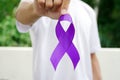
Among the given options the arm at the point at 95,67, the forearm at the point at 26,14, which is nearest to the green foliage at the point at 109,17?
the arm at the point at 95,67

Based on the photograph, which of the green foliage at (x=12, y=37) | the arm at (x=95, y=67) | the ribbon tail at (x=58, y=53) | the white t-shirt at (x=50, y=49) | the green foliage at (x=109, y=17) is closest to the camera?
the ribbon tail at (x=58, y=53)

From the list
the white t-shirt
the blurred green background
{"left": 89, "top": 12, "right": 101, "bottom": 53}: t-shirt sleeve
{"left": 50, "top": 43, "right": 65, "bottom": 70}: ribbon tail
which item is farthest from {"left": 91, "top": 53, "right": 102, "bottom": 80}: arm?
the blurred green background

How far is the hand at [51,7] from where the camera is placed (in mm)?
1533

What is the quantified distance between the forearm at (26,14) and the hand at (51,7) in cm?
12

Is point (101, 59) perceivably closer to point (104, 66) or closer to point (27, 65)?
point (104, 66)

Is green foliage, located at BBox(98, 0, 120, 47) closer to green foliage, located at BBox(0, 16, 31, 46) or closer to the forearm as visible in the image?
green foliage, located at BBox(0, 16, 31, 46)

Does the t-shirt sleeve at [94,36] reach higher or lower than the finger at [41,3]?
lower

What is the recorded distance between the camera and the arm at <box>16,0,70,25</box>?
1.54 m

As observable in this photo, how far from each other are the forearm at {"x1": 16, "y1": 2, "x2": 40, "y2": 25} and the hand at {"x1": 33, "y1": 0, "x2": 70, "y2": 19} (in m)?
0.12

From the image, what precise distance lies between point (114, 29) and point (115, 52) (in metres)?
7.25

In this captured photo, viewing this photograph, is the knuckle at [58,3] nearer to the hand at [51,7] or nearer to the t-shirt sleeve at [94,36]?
the hand at [51,7]

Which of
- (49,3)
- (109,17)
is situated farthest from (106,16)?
(49,3)

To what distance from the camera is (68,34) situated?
5.38 ft

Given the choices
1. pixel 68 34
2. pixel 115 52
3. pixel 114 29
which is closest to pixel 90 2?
pixel 114 29
